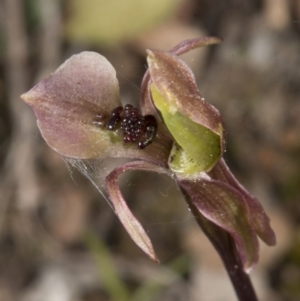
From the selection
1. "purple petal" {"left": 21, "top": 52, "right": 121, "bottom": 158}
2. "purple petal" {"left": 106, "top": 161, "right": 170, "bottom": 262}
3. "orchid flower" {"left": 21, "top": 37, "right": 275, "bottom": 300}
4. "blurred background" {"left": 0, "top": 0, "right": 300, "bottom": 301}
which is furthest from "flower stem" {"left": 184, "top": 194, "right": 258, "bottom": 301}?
"blurred background" {"left": 0, "top": 0, "right": 300, "bottom": 301}

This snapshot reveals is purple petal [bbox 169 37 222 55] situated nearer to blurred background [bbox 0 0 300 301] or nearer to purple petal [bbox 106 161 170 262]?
purple petal [bbox 106 161 170 262]

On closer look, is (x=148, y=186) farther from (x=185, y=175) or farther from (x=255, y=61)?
(x=185, y=175)

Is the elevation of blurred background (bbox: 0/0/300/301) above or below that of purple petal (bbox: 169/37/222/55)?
below

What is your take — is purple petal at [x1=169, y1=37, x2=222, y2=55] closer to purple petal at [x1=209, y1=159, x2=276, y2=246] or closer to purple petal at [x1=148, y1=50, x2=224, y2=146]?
purple petal at [x1=148, y1=50, x2=224, y2=146]

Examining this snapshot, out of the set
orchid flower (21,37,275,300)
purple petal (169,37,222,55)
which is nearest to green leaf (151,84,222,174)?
orchid flower (21,37,275,300)

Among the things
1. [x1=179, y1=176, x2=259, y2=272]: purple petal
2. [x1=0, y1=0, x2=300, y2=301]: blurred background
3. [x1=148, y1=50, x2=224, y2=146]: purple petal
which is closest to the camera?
[x1=148, y1=50, x2=224, y2=146]: purple petal

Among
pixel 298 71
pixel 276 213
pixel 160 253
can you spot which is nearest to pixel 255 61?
pixel 298 71

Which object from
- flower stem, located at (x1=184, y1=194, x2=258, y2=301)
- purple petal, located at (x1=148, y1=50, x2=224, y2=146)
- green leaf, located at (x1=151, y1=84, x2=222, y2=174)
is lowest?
flower stem, located at (x1=184, y1=194, x2=258, y2=301)

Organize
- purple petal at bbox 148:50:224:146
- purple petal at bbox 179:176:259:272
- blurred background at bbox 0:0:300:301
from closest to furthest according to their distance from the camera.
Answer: purple petal at bbox 148:50:224:146 → purple petal at bbox 179:176:259:272 → blurred background at bbox 0:0:300:301

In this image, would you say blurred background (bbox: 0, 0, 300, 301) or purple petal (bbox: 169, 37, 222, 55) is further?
blurred background (bbox: 0, 0, 300, 301)
